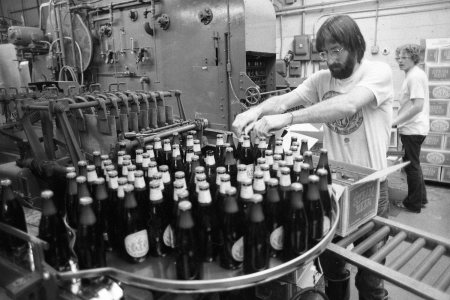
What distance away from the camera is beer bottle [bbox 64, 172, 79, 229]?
1.43 metres

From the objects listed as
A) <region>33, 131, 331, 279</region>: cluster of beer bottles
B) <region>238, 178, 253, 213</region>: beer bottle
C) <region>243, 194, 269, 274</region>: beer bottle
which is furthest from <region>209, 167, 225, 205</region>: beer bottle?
<region>243, 194, 269, 274</region>: beer bottle

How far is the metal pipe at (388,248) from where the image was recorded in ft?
4.27

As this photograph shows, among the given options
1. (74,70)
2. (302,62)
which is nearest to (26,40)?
(74,70)

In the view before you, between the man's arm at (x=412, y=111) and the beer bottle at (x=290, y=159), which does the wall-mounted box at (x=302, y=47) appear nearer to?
the man's arm at (x=412, y=111)

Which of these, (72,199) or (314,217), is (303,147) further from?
(72,199)

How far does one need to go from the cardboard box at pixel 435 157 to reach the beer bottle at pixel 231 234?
172 inches

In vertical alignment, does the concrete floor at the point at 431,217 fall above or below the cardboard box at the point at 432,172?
below

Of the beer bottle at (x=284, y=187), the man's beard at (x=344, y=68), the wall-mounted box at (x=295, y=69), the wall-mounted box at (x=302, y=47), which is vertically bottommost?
the beer bottle at (x=284, y=187)

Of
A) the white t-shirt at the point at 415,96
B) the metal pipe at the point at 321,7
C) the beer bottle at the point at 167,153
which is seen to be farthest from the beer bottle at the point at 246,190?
the metal pipe at the point at 321,7

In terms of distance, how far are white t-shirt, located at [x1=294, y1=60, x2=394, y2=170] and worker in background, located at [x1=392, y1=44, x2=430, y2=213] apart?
2007mm

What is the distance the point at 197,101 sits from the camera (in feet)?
14.6

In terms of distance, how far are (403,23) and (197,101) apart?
368 cm

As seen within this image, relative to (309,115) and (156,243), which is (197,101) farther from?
(156,243)

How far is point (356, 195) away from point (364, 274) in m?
0.36
